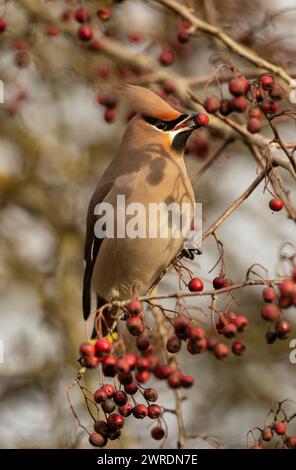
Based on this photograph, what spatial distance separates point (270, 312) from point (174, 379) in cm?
35

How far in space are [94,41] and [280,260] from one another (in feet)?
7.68

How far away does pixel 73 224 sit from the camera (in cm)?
582

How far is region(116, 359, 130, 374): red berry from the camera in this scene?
265 cm

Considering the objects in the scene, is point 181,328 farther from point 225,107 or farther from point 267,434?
point 225,107

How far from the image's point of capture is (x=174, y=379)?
8.60 feet

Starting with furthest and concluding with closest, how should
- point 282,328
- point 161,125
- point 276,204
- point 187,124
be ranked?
1. point 161,125
2. point 187,124
3. point 276,204
4. point 282,328

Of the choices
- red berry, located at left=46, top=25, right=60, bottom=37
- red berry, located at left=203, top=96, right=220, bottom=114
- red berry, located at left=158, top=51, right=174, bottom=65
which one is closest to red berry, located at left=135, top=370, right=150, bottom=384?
red berry, located at left=203, top=96, right=220, bottom=114

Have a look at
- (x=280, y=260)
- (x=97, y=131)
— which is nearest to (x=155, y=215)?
(x=280, y=260)

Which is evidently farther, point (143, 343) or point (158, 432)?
point (158, 432)

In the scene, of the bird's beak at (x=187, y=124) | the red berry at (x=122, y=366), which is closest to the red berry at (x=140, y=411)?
the red berry at (x=122, y=366)

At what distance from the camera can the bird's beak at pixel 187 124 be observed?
12.5ft

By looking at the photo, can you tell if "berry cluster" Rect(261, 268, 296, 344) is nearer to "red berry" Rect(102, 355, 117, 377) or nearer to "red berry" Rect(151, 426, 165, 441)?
"red berry" Rect(102, 355, 117, 377)

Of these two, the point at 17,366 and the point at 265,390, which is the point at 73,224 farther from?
the point at 265,390

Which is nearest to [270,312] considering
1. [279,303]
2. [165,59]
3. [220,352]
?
[279,303]
